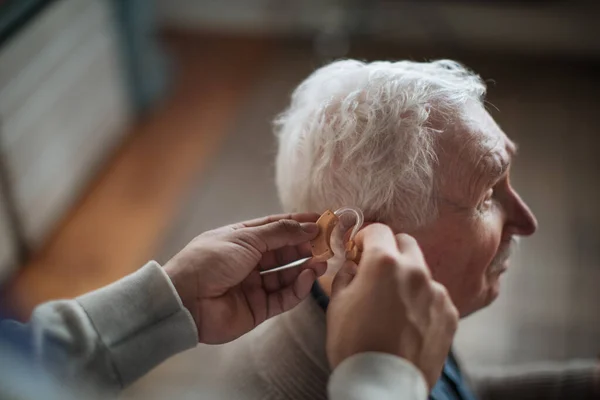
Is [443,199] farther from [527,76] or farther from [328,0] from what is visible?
[328,0]

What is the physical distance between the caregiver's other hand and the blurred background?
23.5 inches

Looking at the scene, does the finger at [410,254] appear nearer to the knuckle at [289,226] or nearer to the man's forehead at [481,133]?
the knuckle at [289,226]

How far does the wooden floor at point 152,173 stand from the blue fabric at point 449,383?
0.48 meters

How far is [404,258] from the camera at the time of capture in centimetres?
65

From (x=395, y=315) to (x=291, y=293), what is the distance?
0.83ft

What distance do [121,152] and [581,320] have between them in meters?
1.51

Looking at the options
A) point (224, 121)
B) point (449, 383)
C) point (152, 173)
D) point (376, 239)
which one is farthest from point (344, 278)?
point (224, 121)

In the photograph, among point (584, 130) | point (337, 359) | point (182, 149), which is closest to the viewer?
point (337, 359)

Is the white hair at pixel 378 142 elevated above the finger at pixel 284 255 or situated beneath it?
elevated above

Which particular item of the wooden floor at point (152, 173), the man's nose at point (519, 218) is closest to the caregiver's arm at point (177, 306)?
the man's nose at point (519, 218)

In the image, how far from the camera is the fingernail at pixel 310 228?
32.6 inches

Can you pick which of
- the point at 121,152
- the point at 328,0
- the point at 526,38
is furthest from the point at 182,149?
the point at 526,38

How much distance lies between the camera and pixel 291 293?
861mm

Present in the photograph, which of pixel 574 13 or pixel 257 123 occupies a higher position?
pixel 574 13
